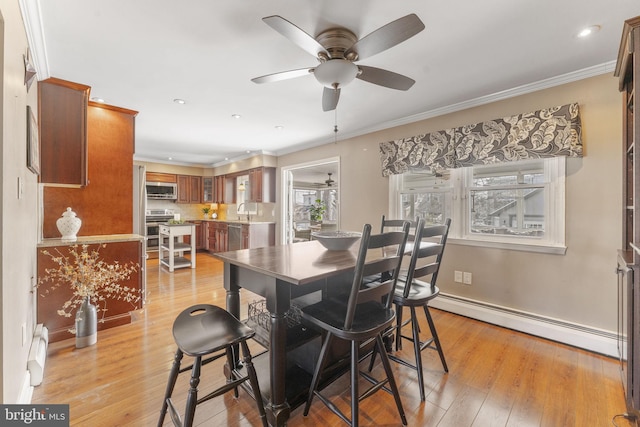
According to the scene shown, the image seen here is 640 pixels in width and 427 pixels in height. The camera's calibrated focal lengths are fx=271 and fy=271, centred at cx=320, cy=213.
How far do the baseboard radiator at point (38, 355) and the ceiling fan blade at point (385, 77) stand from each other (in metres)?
2.89

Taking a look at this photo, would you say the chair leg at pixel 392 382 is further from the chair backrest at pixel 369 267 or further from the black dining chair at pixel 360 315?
the chair backrest at pixel 369 267

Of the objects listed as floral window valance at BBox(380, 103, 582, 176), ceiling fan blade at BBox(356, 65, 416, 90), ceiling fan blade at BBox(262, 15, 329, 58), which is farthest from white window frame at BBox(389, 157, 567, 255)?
ceiling fan blade at BBox(262, 15, 329, 58)

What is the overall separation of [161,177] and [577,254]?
774 centimetres

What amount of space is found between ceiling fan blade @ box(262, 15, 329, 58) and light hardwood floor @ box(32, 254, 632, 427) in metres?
2.14

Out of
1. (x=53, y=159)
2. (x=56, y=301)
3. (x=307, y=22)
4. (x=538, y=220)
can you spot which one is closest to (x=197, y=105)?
(x=53, y=159)

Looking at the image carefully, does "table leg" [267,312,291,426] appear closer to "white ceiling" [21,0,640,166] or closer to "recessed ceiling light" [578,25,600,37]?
"white ceiling" [21,0,640,166]

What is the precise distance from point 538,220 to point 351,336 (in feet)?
8.08

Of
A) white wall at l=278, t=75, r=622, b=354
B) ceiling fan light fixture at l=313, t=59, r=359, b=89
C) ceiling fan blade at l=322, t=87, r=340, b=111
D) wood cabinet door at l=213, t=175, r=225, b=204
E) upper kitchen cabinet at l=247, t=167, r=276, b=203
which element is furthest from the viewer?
wood cabinet door at l=213, t=175, r=225, b=204

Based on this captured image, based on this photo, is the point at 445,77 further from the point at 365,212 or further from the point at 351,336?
the point at 351,336

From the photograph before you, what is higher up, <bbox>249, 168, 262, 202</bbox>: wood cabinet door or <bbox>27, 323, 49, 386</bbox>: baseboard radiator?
<bbox>249, 168, 262, 202</bbox>: wood cabinet door

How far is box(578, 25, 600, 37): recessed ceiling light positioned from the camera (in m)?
1.79

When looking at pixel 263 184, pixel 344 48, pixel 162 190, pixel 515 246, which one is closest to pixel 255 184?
pixel 263 184

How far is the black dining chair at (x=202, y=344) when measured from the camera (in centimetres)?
117

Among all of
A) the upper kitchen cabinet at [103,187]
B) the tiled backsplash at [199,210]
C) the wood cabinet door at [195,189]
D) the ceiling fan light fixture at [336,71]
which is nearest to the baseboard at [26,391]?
the upper kitchen cabinet at [103,187]
